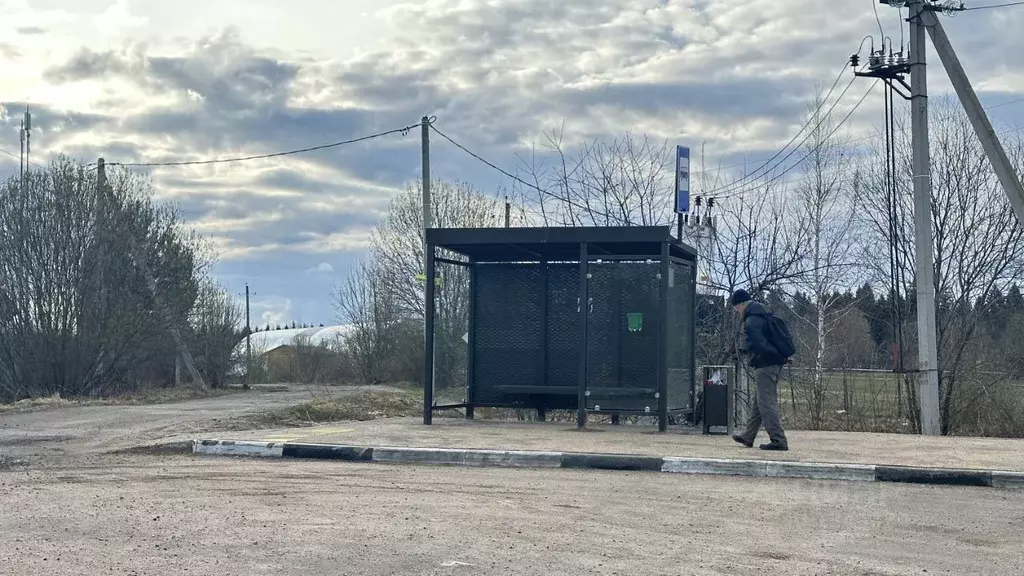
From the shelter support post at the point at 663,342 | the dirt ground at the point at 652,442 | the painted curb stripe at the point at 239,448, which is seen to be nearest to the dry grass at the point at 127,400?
the dirt ground at the point at 652,442

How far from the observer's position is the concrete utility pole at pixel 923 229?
55.0 ft

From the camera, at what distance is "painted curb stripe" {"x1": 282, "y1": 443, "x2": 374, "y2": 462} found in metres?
11.0

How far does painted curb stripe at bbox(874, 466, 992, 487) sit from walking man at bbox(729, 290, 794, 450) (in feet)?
5.16

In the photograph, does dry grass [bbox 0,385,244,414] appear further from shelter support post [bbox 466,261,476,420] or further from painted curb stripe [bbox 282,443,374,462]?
painted curb stripe [bbox 282,443,374,462]

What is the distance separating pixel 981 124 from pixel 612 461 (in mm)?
9589

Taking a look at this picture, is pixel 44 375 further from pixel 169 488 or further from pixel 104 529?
pixel 104 529

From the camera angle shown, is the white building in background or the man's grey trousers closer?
the man's grey trousers

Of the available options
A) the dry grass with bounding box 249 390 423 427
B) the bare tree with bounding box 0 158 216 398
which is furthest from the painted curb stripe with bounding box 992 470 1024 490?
the bare tree with bounding box 0 158 216 398

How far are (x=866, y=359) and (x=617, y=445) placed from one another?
13153 mm

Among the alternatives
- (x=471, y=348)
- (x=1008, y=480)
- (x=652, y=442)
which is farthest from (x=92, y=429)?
→ (x=1008, y=480)

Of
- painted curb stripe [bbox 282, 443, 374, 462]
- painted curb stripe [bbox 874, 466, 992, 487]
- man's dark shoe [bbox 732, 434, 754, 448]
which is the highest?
man's dark shoe [bbox 732, 434, 754, 448]

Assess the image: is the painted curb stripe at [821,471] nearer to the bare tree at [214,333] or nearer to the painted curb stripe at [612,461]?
the painted curb stripe at [612,461]

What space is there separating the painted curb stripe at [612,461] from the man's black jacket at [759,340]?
196cm

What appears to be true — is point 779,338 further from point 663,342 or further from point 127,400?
point 127,400
